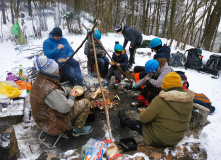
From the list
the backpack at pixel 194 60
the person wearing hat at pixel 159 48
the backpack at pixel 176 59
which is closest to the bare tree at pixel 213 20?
the backpack at pixel 194 60

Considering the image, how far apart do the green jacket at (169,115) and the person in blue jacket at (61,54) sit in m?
2.74

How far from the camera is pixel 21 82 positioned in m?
3.81

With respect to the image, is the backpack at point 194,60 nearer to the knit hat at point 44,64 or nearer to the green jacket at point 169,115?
the green jacket at point 169,115

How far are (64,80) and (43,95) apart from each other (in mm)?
2361

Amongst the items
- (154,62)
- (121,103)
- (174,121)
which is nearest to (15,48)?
(121,103)

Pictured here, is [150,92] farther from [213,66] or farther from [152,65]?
[213,66]

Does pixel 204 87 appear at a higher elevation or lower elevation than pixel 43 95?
lower

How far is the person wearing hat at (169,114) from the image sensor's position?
6.21ft

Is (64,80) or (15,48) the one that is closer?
(64,80)

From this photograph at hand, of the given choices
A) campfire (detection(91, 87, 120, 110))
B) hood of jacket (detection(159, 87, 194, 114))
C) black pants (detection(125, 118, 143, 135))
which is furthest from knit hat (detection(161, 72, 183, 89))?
campfire (detection(91, 87, 120, 110))

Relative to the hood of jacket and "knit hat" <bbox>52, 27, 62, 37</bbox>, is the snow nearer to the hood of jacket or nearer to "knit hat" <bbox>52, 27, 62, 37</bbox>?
the hood of jacket

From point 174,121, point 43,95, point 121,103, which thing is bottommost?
point 121,103

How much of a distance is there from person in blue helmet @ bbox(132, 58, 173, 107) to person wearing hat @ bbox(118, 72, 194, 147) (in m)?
1.09

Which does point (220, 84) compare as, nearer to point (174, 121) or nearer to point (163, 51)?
point (163, 51)
